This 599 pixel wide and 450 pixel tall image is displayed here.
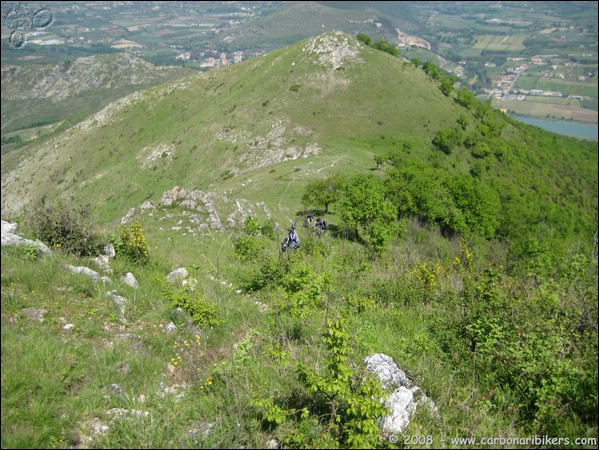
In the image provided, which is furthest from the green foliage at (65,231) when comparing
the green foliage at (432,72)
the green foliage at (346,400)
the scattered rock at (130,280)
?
the green foliage at (432,72)

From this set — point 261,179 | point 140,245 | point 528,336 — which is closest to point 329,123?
point 261,179

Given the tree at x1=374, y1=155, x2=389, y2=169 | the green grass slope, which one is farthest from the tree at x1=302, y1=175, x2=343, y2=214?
the tree at x1=374, y1=155, x2=389, y2=169

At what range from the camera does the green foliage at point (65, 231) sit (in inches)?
380

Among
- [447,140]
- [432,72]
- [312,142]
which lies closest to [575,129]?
[432,72]

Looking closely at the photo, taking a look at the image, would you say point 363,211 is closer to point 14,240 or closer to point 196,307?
point 196,307

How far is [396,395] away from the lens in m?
5.31

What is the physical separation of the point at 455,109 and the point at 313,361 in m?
84.5

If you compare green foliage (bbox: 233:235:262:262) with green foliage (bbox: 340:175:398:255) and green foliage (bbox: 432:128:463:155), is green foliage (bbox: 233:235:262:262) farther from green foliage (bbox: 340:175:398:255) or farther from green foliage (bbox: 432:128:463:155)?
green foliage (bbox: 432:128:463:155)

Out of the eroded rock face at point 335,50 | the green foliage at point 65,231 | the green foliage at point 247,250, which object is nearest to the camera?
the green foliage at point 65,231

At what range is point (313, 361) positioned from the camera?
6031mm

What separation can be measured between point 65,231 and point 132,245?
162cm

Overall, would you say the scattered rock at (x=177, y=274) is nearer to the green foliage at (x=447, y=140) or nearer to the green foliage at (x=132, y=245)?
the green foliage at (x=132, y=245)

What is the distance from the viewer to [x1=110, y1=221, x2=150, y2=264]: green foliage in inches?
415

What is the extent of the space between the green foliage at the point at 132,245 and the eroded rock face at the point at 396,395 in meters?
7.29
